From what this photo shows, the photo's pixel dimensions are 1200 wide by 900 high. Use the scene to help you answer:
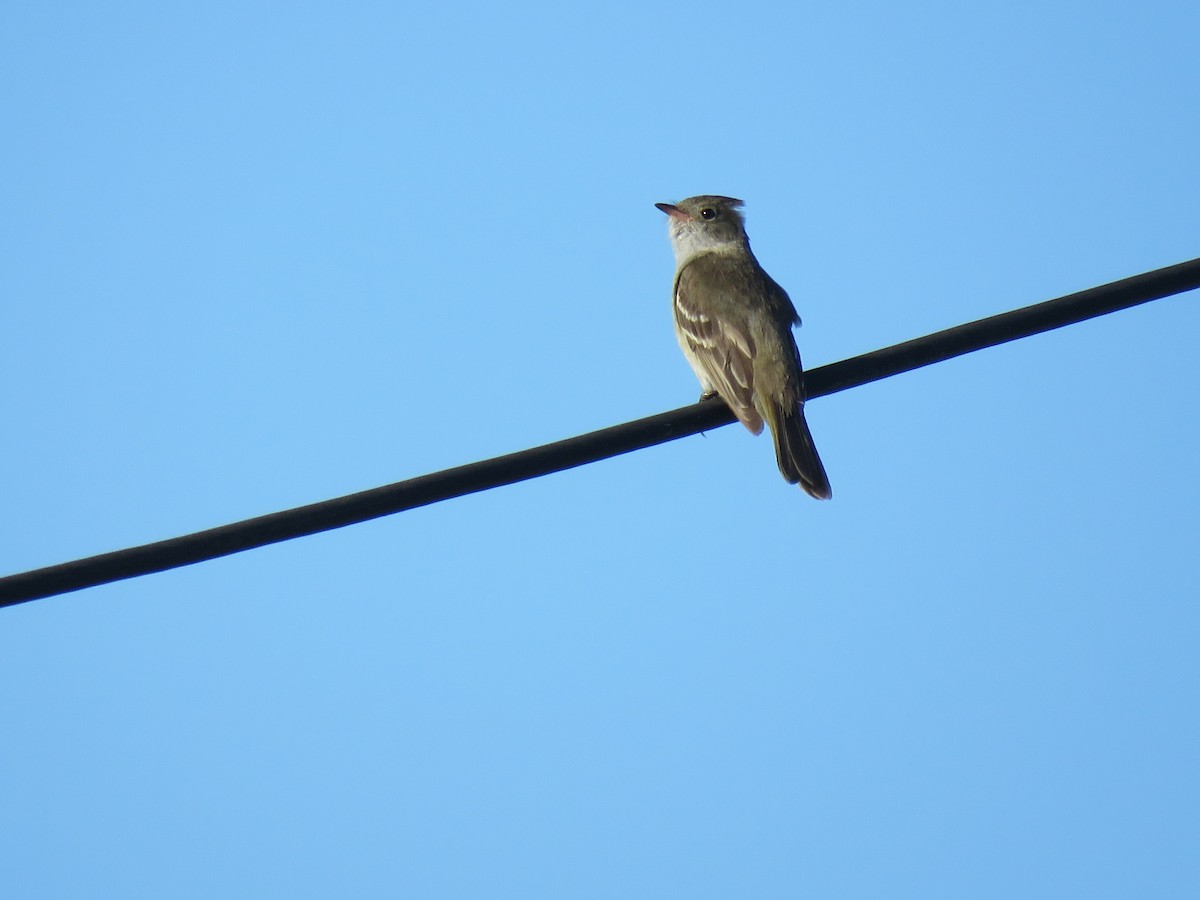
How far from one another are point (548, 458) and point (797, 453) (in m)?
3.66

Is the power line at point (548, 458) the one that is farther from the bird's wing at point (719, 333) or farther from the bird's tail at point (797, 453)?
the bird's wing at point (719, 333)

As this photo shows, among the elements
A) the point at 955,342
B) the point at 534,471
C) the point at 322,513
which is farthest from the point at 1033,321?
the point at 322,513

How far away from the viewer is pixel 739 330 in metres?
9.02

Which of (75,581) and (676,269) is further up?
(676,269)

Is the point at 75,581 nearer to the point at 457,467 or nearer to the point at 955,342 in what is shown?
the point at 457,467

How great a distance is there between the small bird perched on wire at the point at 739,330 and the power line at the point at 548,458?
1.87m

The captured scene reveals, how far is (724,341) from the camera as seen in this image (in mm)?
8984

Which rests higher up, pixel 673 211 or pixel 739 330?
pixel 673 211

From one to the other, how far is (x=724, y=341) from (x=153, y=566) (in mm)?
5269

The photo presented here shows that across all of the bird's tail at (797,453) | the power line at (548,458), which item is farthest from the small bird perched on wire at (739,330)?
the power line at (548,458)

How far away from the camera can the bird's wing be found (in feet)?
27.6

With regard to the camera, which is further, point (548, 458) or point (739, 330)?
point (739, 330)

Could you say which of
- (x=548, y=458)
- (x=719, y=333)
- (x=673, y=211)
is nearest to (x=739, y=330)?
(x=719, y=333)

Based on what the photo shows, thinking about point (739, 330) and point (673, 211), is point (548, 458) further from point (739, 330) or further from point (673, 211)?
point (673, 211)
